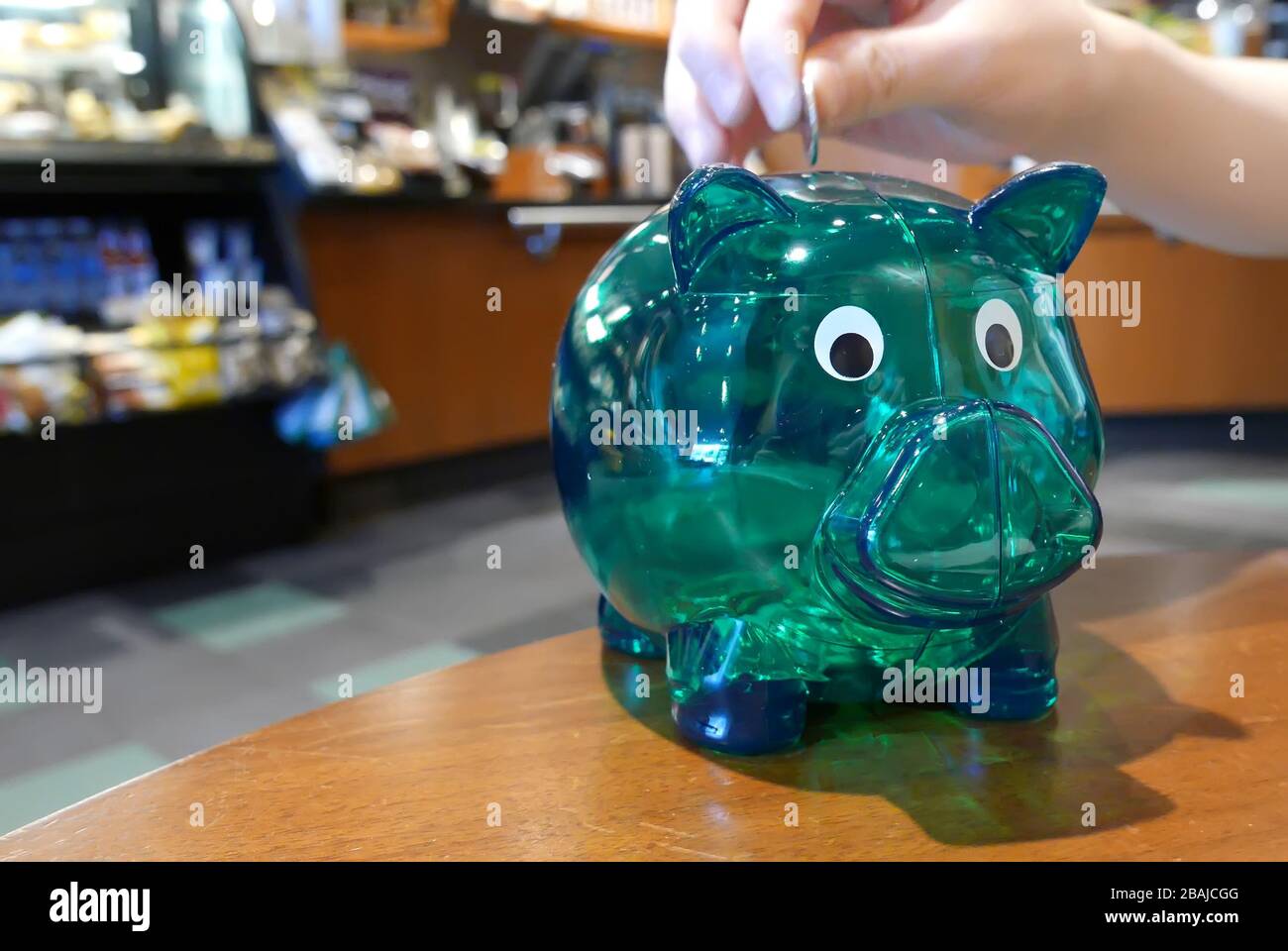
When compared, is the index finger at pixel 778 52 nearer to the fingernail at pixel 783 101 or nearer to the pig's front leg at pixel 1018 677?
the fingernail at pixel 783 101

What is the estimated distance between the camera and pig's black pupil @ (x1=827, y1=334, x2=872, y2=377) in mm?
556

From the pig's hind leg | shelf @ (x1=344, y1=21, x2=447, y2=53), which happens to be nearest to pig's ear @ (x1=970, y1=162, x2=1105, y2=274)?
the pig's hind leg

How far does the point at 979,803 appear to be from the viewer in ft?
1.80

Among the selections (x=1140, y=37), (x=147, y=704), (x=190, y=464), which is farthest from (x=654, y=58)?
(x=1140, y=37)

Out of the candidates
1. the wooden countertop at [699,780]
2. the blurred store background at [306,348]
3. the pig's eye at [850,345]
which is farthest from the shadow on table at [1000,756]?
the blurred store background at [306,348]

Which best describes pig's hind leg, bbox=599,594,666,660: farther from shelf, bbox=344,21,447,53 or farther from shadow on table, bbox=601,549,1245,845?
shelf, bbox=344,21,447,53

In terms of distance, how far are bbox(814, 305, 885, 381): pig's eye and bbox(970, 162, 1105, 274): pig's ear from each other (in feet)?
0.35

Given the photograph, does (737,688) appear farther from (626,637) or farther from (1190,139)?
(1190,139)

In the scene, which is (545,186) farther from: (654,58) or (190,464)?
(190,464)

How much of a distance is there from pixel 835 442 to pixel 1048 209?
7.8 inches

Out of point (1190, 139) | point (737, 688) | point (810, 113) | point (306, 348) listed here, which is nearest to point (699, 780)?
point (737, 688)

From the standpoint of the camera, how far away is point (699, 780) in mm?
585

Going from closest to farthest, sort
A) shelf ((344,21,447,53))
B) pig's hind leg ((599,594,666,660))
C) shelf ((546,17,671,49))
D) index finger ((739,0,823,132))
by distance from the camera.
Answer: index finger ((739,0,823,132)), pig's hind leg ((599,594,666,660)), shelf ((344,21,447,53)), shelf ((546,17,671,49))
